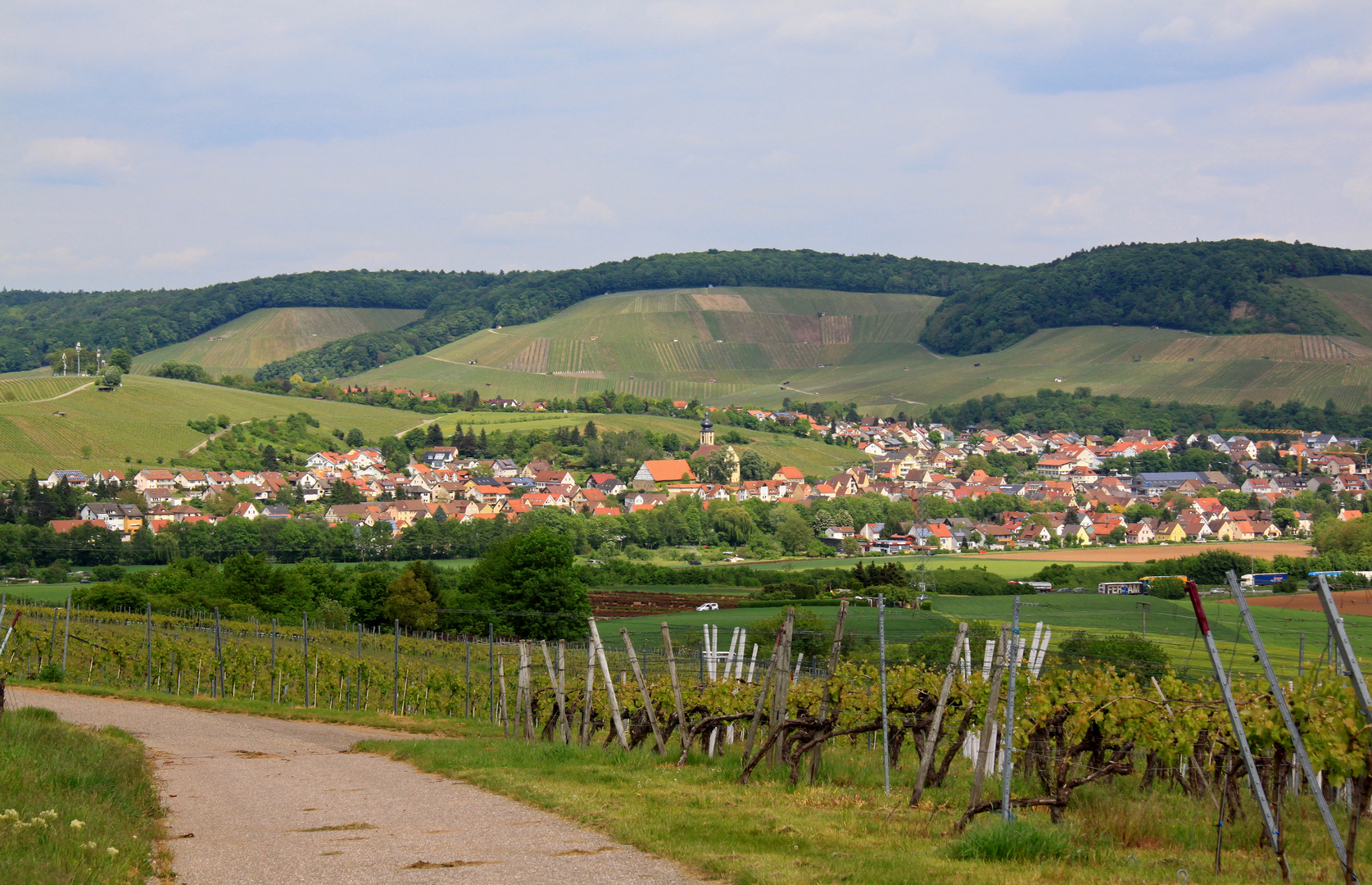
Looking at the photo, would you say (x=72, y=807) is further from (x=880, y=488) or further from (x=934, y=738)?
(x=880, y=488)

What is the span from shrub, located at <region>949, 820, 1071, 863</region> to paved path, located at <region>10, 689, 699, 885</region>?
1.98 m

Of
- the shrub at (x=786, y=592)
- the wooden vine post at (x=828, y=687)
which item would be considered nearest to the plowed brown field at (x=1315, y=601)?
the shrub at (x=786, y=592)

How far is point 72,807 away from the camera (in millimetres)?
9875

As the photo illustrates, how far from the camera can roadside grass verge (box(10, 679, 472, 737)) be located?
21534 mm

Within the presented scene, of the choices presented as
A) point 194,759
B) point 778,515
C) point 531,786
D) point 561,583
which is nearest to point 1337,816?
point 531,786

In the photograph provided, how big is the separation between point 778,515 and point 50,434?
69.5 meters

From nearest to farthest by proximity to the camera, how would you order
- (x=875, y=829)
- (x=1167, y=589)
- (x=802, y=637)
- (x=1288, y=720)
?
(x=1288, y=720), (x=875, y=829), (x=802, y=637), (x=1167, y=589)

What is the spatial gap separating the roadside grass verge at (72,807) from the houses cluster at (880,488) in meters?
87.8

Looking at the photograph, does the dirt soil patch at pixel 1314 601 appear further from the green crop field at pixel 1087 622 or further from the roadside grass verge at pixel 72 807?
the roadside grass verge at pixel 72 807

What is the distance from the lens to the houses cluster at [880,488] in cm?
11281

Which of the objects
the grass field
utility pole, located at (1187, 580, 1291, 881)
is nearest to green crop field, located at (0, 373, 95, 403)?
the grass field

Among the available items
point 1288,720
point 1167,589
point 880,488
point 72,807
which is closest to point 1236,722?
point 1288,720

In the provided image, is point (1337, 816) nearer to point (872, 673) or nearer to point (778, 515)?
point (872, 673)

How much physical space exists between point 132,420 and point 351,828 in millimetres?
136318
